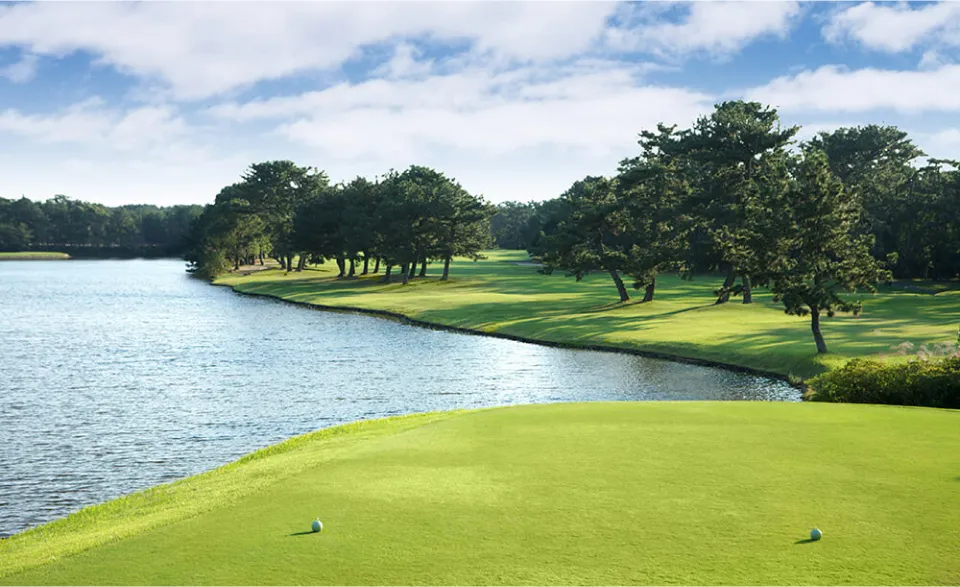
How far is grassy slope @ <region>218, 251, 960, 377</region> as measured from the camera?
1916 inches

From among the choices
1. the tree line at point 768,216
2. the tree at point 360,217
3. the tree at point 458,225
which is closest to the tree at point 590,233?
the tree line at point 768,216

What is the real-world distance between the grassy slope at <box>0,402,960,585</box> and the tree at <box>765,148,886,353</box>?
83.9 feet

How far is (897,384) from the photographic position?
27719 millimetres

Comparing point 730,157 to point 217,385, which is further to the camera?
point 730,157

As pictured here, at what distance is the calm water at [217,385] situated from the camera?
2633 cm

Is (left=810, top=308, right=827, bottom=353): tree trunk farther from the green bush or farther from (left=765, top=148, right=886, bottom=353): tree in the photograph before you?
the green bush

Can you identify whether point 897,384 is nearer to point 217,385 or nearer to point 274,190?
point 217,385

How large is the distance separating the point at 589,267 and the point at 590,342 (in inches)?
754

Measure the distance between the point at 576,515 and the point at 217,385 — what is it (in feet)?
102

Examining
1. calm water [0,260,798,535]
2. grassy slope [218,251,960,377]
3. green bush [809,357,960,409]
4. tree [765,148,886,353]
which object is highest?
tree [765,148,886,353]

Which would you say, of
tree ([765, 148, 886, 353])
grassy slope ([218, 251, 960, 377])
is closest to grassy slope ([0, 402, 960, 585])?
tree ([765, 148, 886, 353])

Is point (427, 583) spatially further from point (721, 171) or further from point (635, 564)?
point (721, 171)

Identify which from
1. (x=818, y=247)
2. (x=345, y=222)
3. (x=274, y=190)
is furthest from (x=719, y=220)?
(x=274, y=190)

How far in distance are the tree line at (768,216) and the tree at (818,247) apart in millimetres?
62
